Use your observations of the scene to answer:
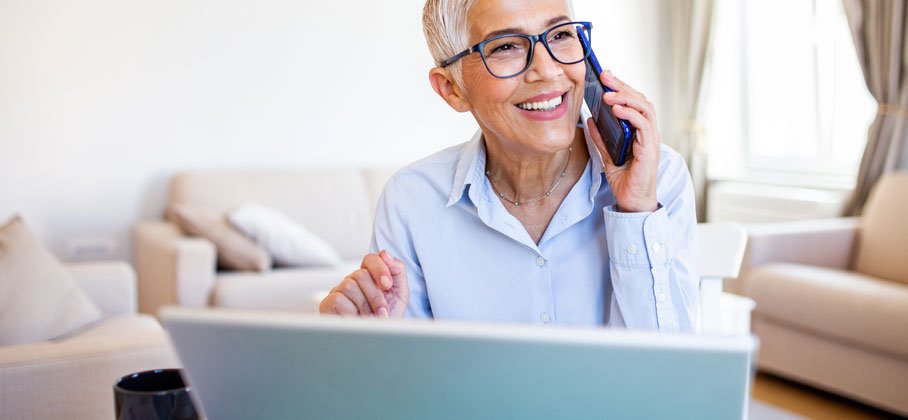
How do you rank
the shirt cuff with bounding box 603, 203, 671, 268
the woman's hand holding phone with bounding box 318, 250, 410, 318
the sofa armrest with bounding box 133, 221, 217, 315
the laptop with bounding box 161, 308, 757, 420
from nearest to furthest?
1. the laptop with bounding box 161, 308, 757, 420
2. the woman's hand holding phone with bounding box 318, 250, 410, 318
3. the shirt cuff with bounding box 603, 203, 671, 268
4. the sofa armrest with bounding box 133, 221, 217, 315

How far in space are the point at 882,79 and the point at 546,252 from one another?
126 inches

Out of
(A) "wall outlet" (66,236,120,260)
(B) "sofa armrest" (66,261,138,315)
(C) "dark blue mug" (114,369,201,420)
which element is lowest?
(A) "wall outlet" (66,236,120,260)

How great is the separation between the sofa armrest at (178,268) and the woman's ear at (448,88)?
7.09 feet

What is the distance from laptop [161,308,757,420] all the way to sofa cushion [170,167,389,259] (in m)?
3.53

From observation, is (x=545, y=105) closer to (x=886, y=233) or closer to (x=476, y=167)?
(x=476, y=167)

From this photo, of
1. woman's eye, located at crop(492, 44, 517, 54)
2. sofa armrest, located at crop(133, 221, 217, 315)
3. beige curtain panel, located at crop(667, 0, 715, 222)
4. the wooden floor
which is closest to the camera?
woman's eye, located at crop(492, 44, 517, 54)

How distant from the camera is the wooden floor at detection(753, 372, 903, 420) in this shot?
2977mm

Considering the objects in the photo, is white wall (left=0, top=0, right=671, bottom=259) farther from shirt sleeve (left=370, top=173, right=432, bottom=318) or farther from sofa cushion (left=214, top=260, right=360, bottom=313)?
shirt sleeve (left=370, top=173, right=432, bottom=318)

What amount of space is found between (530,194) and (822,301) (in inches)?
81.9

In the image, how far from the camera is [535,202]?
1.41 m

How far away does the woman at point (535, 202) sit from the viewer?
1213 mm

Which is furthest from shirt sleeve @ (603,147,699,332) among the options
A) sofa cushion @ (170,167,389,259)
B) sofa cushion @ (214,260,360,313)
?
sofa cushion @ (170,167,389,259)

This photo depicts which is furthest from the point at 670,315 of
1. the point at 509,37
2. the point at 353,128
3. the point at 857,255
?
the point at 353,128

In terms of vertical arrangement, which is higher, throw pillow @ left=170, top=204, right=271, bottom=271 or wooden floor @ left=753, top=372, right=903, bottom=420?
throw pillow @ left=170, top=204, right=271, bottom=271
